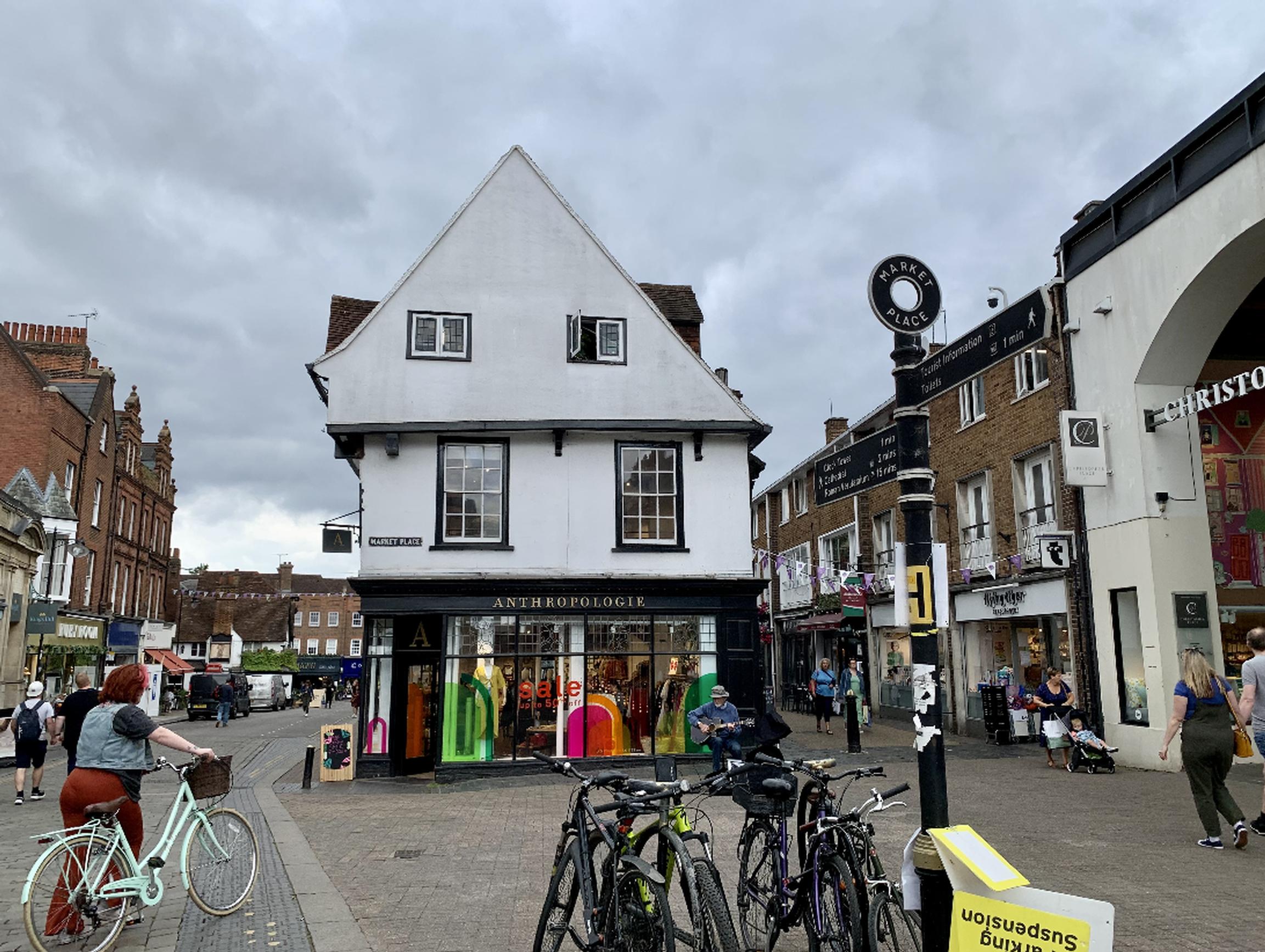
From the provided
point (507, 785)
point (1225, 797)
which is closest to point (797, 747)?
point (507, 785)

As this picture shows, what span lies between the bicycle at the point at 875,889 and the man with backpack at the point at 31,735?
497 inches

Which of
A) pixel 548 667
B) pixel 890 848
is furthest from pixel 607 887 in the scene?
pixel 548 667

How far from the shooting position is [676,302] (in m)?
20.9

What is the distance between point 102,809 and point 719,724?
7.50 metres

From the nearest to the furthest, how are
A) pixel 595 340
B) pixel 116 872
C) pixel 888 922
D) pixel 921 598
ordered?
pixel 888 922
pixel 921 598
pixel 116 872
pixel 595 340

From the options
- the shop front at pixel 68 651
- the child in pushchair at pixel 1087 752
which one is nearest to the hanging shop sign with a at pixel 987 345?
the child in pushchair at pixel 1087 752

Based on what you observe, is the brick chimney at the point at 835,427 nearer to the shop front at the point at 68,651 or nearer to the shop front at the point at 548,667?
the shop front at the point at 548,667

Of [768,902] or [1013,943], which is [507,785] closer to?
[768,902]

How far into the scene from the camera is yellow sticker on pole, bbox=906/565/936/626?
5512mm

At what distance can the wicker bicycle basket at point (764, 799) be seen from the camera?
19.7ft

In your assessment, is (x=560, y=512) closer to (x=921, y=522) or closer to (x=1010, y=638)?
(x=1010, y=638)

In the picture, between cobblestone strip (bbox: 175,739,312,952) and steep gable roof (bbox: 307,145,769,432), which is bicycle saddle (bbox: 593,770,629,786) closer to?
cobblestone strip (bbox: 175,739,312,952)

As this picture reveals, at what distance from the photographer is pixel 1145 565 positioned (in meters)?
15.0

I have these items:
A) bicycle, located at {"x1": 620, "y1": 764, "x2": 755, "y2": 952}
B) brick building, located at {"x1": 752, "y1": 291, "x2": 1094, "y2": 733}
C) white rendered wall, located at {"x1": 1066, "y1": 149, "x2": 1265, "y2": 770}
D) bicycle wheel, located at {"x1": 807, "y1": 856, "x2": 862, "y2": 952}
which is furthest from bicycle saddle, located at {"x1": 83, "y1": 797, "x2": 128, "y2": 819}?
white rendered wall, located at {"x1": 1066, "y1": 149, "x2": 1265, "y2": 770}
